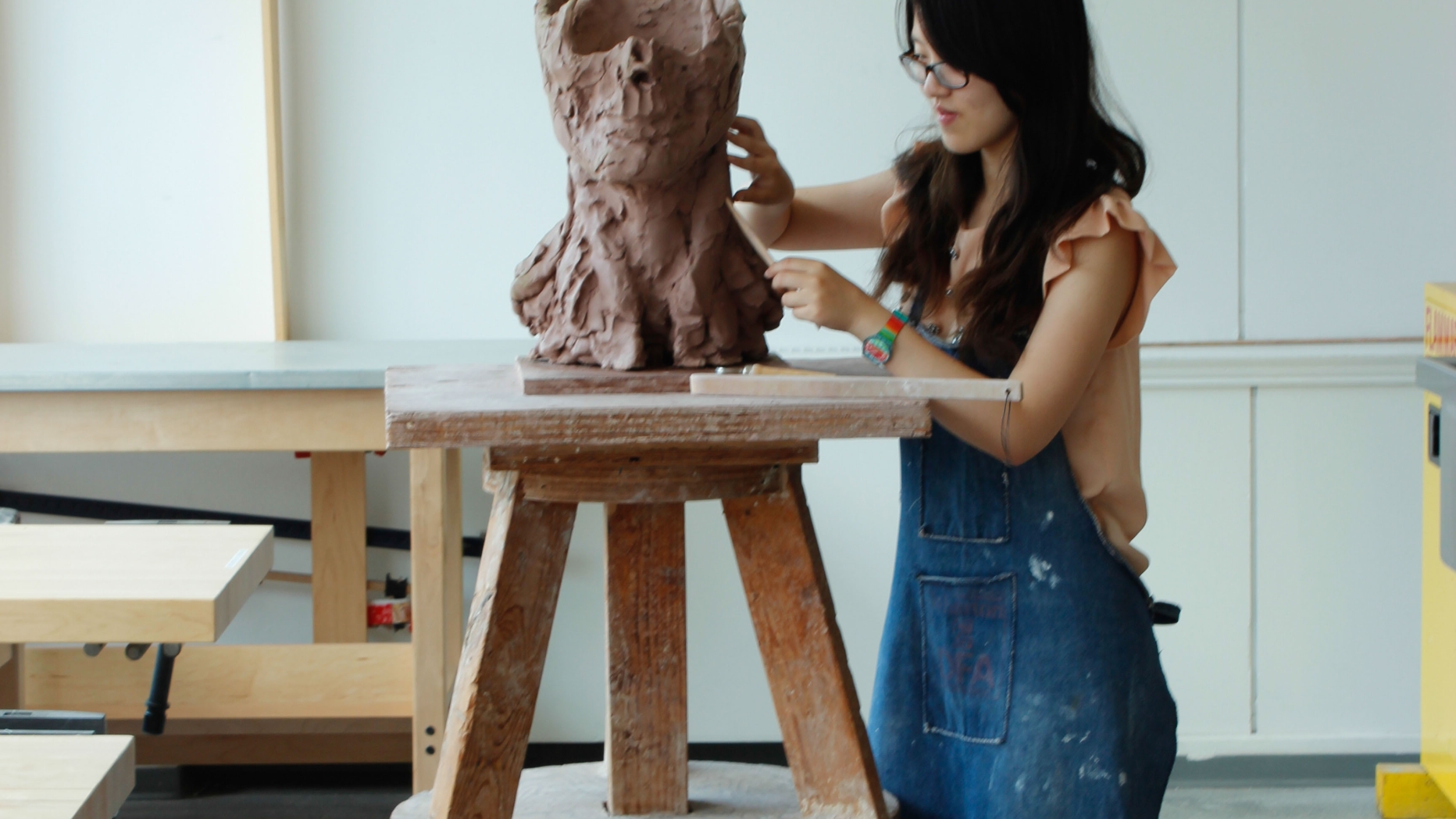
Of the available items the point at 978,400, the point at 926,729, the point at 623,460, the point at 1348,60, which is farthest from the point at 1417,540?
the point at 623,460

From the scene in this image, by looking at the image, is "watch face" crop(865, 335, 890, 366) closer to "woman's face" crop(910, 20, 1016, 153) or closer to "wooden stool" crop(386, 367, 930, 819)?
"wooden stool" crop(386, 367, 930, 819)

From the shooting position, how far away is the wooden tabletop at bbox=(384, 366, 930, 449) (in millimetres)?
1016

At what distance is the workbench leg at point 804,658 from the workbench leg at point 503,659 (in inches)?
7.0

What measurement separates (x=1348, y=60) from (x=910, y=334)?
1959 millimetres

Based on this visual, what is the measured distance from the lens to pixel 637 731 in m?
1.32

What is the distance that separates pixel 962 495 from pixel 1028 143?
35cm

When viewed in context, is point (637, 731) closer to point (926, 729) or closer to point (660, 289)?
point (926, 729)

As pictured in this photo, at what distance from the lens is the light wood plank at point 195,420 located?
A: 215 cm

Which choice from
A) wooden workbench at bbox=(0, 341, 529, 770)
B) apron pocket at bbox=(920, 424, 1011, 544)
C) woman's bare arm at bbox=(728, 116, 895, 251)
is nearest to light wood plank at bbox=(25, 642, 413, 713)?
wooden workbench at bbox=(0, 341, 529, 770)

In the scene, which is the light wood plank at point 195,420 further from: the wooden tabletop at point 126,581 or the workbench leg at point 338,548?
the workbench leg at point 338,548

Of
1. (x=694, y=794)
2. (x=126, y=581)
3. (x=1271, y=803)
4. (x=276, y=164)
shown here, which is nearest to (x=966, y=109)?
(x=694, y=794)

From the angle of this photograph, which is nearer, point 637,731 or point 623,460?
point 623,460

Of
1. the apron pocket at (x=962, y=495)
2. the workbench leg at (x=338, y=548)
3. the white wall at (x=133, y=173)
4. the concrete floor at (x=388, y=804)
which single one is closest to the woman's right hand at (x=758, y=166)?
the apron pocket at (x=962, y=495)

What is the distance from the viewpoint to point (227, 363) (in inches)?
88.0
